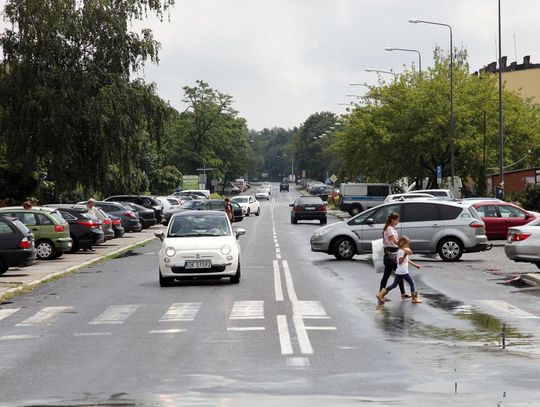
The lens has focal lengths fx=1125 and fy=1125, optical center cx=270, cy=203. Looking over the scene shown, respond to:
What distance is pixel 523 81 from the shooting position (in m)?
130

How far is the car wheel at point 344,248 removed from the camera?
104 feet

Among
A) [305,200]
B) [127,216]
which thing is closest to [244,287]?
[127,216]

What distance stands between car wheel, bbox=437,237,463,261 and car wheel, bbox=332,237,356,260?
96.3 inches

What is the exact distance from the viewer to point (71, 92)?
50.9 meters

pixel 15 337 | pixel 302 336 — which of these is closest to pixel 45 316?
pixel 15 337

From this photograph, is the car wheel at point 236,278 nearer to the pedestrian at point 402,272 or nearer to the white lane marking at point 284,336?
the pedestrian at point 402,272

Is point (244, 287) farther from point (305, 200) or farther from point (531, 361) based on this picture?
point (305, 200)

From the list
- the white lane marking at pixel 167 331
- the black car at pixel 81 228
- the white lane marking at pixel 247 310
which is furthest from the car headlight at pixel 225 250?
the black car at pixel 81 228

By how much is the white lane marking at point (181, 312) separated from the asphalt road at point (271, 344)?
0.04 m

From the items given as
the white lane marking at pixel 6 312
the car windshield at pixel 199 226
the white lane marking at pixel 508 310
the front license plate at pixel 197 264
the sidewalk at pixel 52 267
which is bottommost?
the sidewalk at pixel 52 267

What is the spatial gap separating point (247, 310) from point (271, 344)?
4360 millimetres

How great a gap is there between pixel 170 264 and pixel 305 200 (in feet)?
138

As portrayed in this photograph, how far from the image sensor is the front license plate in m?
22.7

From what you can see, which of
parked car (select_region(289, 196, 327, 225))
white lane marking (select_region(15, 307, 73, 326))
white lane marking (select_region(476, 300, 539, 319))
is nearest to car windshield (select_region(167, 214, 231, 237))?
white lane marking (select_region(15, 307, 73, 326))
